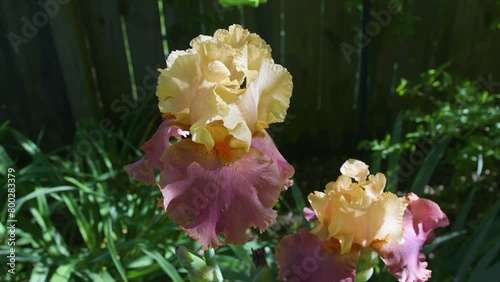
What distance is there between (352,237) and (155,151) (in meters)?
0.50

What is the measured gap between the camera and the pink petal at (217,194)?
106cm

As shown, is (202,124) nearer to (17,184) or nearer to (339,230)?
(339,230)

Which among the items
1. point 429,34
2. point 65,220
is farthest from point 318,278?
point 429,34

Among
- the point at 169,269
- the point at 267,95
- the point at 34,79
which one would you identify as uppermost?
the point at 267,95

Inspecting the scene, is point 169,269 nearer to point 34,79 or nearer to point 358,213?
point 358,213

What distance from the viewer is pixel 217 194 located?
3.49ft

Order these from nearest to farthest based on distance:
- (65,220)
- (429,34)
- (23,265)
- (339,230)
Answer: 1. (339,230)
2. (23,265)
3. (65,220)
4. (429,34)

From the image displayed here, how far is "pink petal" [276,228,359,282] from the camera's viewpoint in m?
1.31

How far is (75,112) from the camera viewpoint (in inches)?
124

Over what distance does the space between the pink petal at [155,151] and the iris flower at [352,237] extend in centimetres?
39

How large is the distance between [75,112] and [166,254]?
133cm

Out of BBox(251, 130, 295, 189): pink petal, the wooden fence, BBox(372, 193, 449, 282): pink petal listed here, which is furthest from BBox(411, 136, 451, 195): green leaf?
BBox(251, 130, 295, 189): pink petal

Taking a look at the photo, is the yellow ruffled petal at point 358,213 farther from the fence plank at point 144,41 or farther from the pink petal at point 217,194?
the fence plank at point 144,41

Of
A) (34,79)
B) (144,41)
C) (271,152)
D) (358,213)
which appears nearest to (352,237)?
(358,213)
